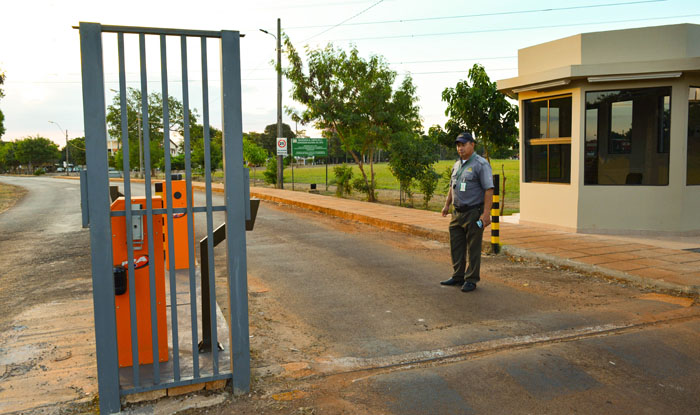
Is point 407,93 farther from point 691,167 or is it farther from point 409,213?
point 691,167

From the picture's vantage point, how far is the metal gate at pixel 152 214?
122 inches

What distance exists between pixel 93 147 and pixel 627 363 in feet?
13.2

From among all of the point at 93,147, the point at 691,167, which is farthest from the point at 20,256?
the point at 691,167

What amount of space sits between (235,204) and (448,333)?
2.47 m

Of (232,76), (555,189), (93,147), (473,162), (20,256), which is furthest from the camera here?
(555,189)

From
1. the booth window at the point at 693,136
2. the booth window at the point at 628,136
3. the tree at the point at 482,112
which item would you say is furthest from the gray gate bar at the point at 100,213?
the tree at the point at 482,112

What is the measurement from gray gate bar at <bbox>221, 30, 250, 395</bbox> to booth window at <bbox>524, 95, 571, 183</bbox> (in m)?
8.91

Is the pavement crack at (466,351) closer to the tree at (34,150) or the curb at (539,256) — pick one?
the curb at (539,256)

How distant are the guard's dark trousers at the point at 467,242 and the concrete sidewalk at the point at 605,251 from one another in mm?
1987

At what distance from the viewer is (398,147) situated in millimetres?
18031

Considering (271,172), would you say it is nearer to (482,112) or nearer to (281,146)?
(281,146)

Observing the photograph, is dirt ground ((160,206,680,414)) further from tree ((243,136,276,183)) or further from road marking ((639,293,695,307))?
tree ((243,136,276,183))

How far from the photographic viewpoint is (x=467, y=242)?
6633mm

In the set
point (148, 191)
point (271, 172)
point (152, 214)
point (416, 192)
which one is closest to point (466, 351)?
point (152, 214)
